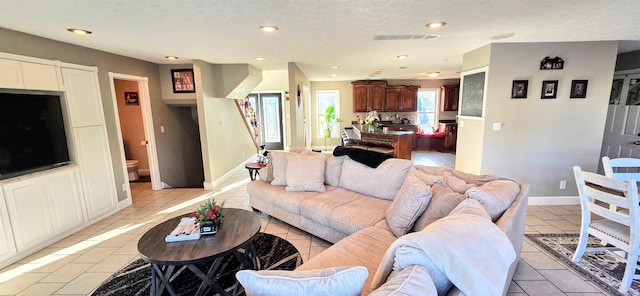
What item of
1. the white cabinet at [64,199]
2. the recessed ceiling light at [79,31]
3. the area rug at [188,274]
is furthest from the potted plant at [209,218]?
the recessed ceiling light at [79,31]

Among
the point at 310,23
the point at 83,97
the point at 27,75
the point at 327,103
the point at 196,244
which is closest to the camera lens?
the point at 196,244

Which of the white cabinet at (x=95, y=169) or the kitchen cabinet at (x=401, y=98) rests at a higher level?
the kitchen cabinet at (x=401, y=98)

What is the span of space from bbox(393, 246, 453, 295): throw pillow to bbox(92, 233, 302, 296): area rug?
61.0 inches

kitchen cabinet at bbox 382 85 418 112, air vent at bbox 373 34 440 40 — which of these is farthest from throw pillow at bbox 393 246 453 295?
kitchen cabinet at bbox 382 85 418 112

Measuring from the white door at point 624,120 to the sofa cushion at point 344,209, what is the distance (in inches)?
174

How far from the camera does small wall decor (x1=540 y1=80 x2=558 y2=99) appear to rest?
355 centimetres

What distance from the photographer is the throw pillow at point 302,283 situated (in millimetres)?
933

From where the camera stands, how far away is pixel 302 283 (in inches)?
37.1

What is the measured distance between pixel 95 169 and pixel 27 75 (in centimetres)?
131

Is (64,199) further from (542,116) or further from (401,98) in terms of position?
(401,98)

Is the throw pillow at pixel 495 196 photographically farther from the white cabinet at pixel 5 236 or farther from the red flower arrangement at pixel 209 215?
the white cabinet at pixel 5 236

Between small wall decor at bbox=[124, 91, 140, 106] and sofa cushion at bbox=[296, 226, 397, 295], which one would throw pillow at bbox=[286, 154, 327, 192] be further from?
small wall decor at bbox=[124, 91, 140, 106]

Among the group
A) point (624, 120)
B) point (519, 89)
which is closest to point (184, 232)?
point (519, 89)

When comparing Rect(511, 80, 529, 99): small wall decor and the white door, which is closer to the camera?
Rect(511, 80, 529, 99): small wall decor
